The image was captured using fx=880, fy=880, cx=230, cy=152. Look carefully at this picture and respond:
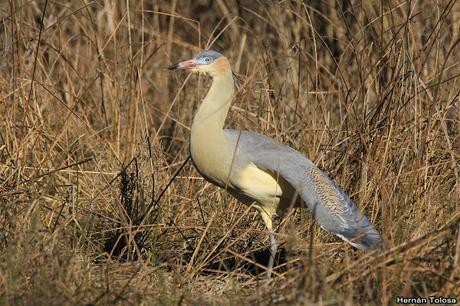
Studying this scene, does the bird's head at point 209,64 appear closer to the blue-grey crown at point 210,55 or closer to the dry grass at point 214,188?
the blue-grey crown at point 210,55

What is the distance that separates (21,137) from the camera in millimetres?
6117

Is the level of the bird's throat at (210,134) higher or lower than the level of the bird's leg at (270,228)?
higher

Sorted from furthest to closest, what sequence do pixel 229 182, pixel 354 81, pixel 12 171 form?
pixel 354 81
pixel 12 171
pixel 229 182

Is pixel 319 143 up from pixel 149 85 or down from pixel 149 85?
up

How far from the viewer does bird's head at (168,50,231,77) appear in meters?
5.19

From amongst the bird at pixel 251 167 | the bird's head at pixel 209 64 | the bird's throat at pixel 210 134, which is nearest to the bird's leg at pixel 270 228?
the bird at pixel 251 167

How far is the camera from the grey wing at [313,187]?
15.5 ft

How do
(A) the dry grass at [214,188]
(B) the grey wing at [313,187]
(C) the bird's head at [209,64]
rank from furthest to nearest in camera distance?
(C) the bird's head at [209,64] → (B) the grey wing at [313,187] → (A) the dry grass at [214,188]

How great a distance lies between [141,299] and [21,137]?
7.59ft

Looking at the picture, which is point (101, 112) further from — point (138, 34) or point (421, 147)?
point (421, 147)

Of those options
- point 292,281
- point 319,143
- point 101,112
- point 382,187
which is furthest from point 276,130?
point 292,281

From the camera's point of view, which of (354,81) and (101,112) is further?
(354,81)

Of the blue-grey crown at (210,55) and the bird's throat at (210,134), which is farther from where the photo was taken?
the blue-grey crown at (210,55)

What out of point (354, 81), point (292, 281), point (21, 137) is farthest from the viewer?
point (354, 81)
